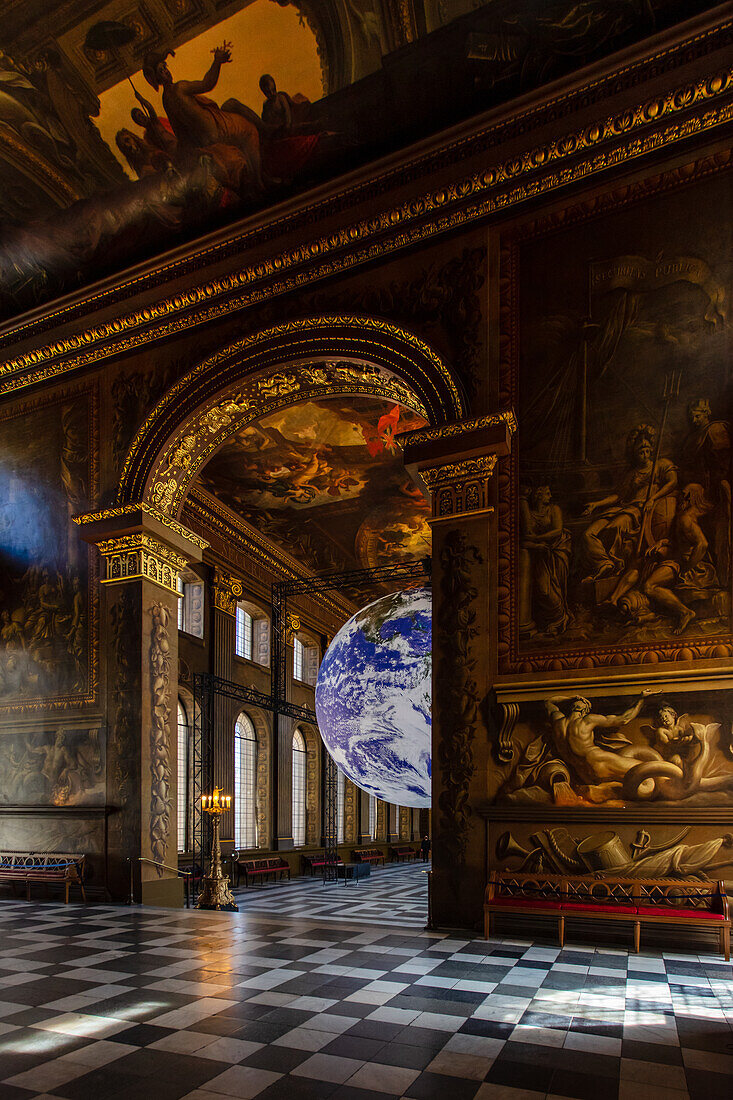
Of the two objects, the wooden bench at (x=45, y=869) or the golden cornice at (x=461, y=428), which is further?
→ the wooden bench at (x=45, y=869)

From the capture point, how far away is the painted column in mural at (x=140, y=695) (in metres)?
10.7

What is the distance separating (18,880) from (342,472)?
438 inches

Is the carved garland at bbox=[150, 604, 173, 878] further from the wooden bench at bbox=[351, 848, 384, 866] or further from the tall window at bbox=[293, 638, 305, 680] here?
the wooden bench at bbox=[351, 848, 384, 866]

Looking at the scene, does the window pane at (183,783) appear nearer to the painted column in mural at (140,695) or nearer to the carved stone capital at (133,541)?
the painted column in mural at (140,695)

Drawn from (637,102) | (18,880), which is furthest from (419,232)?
(18,880)

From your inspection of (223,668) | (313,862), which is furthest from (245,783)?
(313,862)

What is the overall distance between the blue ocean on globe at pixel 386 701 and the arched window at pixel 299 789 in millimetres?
15149

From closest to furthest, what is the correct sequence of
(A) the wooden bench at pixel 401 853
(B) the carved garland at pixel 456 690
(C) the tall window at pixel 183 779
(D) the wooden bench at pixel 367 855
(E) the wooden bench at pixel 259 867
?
(B) the carved garland at pixel 456 690 → (C) the tall window at pixel 183 779 → (E) the wooden bench at pixel 259 867 → (D) the wooden bench at pixel 367 855 → (A) the wooden bench at pixel 401 853

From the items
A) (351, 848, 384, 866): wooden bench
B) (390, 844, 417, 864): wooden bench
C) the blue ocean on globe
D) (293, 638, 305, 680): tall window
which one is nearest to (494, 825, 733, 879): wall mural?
the blue ocean on globe

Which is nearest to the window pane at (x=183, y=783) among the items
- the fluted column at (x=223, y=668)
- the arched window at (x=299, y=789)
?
the fluted column at (x=223, y=668)

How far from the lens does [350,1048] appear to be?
14.0ft

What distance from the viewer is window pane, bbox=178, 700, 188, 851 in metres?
17.7

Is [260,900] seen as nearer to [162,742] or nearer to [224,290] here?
[162,742]

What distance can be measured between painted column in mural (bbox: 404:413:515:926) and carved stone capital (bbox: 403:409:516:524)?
0.01 m
